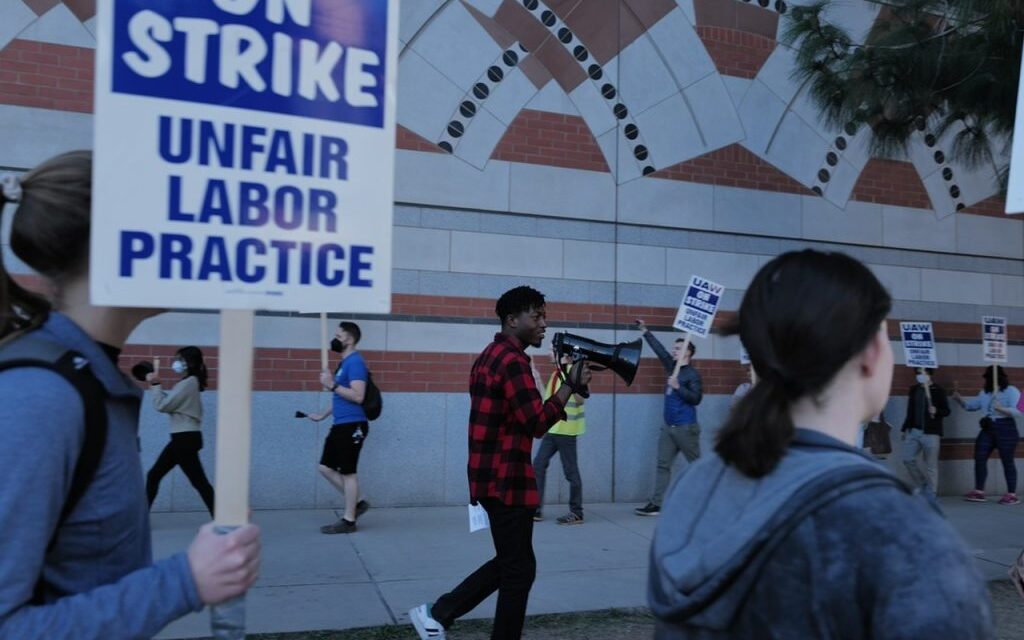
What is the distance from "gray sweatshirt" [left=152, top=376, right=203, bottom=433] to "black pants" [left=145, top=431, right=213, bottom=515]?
0.25 feet

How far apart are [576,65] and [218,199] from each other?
803 centimetres

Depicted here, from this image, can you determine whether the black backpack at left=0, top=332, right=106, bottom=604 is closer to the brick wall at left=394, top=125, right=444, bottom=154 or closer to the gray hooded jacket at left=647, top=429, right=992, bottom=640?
the gray hooded jacket at left=647, top=429, right=992, bottom=640

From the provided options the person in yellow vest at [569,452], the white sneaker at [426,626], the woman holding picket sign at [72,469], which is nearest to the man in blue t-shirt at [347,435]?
the person in yellow vest at [569,452]

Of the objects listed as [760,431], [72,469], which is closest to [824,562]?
[760,431]

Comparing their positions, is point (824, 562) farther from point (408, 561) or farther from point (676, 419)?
point (676, 419)

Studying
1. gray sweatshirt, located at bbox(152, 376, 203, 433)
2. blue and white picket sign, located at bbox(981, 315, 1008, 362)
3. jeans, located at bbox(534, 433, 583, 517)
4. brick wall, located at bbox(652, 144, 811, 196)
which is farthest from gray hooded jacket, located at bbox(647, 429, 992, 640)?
blue and white picket sign, located at bbox(981, 315, 1008, 362)

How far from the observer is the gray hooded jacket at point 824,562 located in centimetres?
121

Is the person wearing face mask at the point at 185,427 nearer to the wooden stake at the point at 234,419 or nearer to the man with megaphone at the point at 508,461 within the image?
the man with megaphone at the point at 508,461

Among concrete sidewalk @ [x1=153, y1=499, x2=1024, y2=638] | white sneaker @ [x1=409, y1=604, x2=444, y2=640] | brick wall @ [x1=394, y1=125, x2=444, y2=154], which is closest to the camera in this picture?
white sneaker @ [x1=409, y1=604, x2=444, y2=640]

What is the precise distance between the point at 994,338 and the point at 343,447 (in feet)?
25.8

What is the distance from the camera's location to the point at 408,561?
6.34 meters

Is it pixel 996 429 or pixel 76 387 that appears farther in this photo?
pixel 996 429

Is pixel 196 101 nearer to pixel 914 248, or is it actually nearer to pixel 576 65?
pixel 576 65

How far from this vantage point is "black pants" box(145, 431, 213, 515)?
7.10 meters
